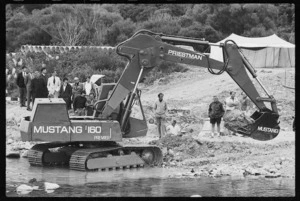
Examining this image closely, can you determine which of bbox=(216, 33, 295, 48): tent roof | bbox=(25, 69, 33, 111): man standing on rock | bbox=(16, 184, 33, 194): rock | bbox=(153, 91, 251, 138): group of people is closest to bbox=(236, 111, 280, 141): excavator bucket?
bbox=(153, 91, 251, 138): group of people

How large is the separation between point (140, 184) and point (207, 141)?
21.6 feet

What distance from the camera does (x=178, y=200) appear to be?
17.5m

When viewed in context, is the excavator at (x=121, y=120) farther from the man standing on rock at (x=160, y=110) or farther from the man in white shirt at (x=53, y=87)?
the man in white shirt at (x=53, y=87)

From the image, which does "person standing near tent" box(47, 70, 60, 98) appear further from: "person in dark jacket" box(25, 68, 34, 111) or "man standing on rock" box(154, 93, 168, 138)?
"man standing on rock" box(154, 93, 168, 138)

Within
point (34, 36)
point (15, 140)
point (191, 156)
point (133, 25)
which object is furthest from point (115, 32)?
point (191, 156)

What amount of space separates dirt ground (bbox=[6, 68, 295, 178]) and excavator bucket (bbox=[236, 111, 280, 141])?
85cm

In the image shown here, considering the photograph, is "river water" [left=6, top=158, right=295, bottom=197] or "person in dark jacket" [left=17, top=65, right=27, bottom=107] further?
"person in dark jacket" [left=17, top=65, right=27, bottom=107]

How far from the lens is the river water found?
60.7 feet

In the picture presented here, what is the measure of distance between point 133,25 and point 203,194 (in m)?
37.3

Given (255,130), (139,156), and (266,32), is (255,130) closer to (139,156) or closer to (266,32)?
(139,156)

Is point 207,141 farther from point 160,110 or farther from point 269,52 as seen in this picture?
point 269,52

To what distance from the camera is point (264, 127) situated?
22547 mm

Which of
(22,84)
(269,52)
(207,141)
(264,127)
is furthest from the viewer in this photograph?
(269,52)

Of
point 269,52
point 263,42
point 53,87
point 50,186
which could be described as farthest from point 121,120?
point 263,42
